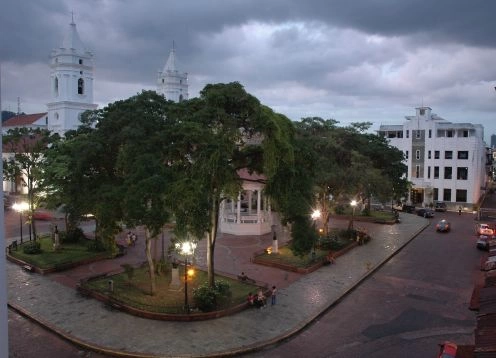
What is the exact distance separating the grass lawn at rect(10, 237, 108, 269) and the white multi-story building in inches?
1924

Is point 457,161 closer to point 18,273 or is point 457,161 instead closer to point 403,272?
point 403,272

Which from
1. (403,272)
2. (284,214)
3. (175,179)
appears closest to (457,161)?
(403,272)

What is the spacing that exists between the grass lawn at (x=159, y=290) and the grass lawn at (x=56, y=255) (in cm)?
458

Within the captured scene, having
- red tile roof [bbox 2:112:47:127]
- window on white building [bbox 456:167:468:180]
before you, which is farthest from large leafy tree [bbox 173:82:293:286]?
red tile roof [bbox 2:112:47:127]

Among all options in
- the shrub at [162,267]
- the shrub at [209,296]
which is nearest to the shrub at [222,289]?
the shrub at [209,296]

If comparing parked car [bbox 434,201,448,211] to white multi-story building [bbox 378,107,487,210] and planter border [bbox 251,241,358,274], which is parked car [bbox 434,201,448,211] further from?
planter border [bbox 251,241,358,274]

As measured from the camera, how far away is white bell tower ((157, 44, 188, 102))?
70.6 metres

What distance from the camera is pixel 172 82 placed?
2776 inches

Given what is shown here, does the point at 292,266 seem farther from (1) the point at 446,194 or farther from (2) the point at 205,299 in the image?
(1) the point at 446,194

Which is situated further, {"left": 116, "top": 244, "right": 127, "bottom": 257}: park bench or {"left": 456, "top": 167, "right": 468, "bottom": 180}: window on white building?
{"left": 456, "top": 167, "right": 468, "bottom": 180}: window on white building

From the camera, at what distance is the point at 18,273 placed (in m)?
24.1

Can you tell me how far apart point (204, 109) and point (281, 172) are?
4619mm

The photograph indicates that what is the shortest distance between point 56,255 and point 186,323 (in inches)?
555

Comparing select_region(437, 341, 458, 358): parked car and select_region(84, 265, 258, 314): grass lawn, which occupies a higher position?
select_region(437, 341, 458, 358): parked car
